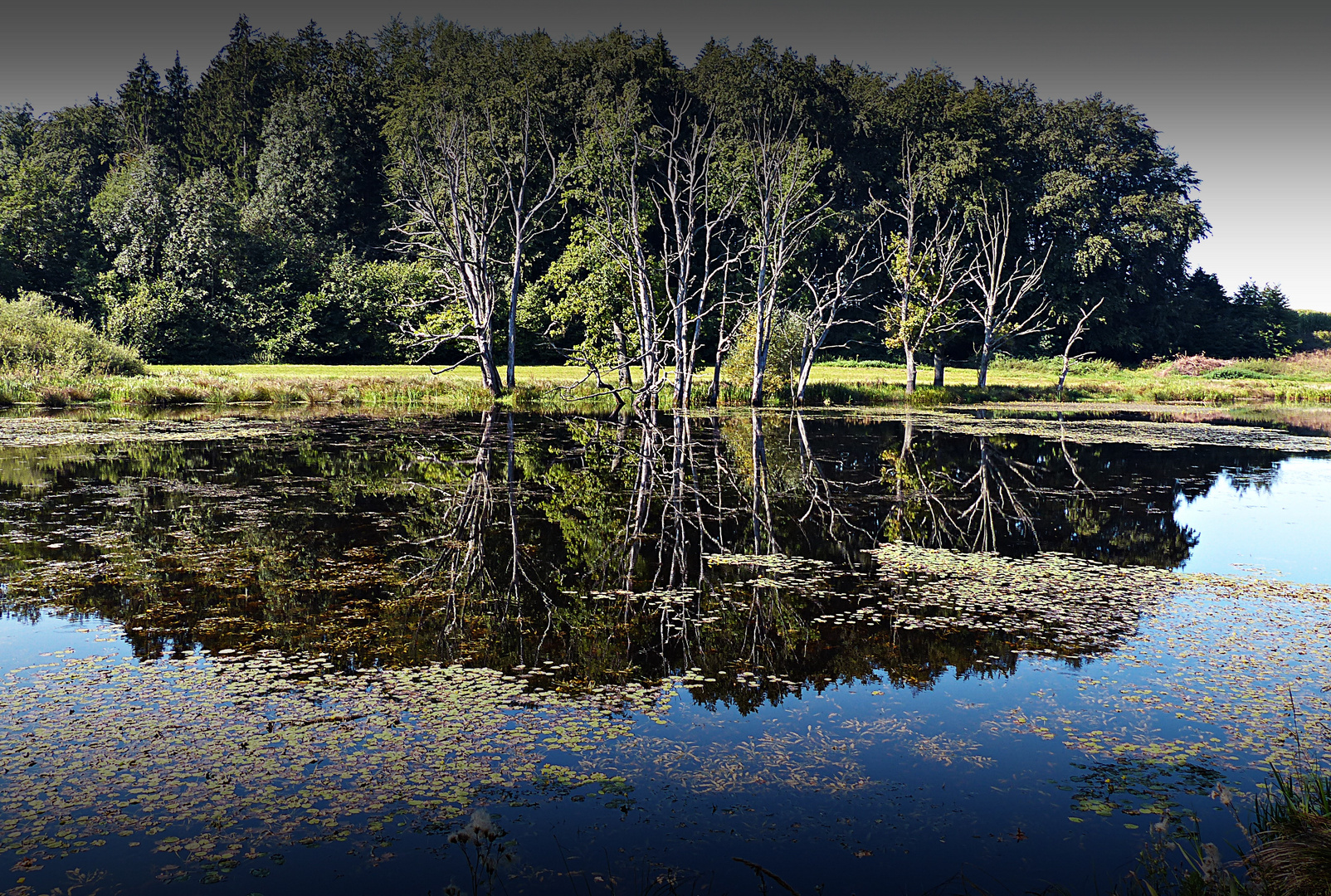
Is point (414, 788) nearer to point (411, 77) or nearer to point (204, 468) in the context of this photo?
point (204, 468)

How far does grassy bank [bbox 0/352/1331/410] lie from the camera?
29.6 metres

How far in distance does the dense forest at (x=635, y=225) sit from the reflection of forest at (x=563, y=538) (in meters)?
13.2

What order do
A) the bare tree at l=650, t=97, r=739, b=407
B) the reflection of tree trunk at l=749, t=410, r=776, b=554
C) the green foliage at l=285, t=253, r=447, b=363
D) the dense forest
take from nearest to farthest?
the reflection of tree trunk at l=749, t=410, r=776, b=554
the bare tree at l=650, t=97, r=739, b=407
the dense forest
the green foliage at l=285, t=253, r=447, b=363

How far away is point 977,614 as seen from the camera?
8453 millimetres

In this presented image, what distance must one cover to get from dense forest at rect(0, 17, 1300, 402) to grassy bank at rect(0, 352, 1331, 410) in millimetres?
1815

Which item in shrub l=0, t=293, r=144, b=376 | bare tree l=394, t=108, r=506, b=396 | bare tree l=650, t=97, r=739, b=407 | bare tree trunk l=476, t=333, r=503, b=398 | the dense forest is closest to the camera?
shrub l=0, t=293, r=144, b=376

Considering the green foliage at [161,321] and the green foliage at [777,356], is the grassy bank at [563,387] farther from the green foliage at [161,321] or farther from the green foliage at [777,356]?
the green foliage at [161,321]

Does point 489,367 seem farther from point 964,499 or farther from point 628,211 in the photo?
point 964,499

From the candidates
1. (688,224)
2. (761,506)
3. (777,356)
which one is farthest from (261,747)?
(688,224)

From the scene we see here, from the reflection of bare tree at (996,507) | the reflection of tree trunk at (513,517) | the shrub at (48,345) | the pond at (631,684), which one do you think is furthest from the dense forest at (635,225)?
the pond at (631,684)

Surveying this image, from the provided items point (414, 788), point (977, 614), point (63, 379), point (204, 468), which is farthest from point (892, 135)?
point (414, 788)

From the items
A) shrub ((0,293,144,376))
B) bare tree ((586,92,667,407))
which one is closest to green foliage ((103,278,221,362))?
shrub ((0,293,144,376))

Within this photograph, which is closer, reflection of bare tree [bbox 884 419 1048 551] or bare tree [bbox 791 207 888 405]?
reflection of bare tree [bbox 884 419 1048 551]

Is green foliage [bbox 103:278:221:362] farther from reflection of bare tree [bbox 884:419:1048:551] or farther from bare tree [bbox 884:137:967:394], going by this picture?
reflection of bare tree [bbox 884:419:1048:551]
